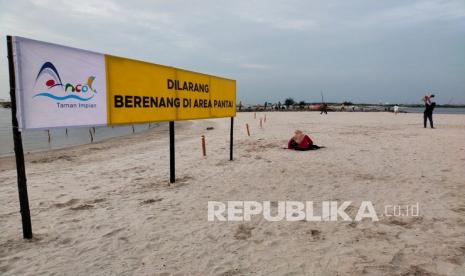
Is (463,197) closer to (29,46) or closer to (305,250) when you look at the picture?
(305,250)

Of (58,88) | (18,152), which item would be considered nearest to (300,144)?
(58,88)

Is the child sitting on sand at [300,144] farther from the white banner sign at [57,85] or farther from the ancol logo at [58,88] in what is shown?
the ancol logo at [58,88]

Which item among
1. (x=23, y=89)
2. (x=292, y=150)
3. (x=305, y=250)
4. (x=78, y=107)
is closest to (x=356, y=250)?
(x=305, y=250)

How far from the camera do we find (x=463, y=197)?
668 centimetres

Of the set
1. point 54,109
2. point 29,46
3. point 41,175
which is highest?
point 29,46

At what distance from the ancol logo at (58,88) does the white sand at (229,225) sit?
2.18 meters

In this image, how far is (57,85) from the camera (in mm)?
4906

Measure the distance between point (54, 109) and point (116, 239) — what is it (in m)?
2.19

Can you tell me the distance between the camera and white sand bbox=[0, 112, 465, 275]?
4133mm

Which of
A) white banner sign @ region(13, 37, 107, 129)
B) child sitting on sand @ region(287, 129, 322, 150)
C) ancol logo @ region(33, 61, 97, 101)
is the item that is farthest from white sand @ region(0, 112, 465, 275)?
child sitting on sand @ region(287, 129, 322, 150)

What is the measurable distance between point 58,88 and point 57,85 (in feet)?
0.16

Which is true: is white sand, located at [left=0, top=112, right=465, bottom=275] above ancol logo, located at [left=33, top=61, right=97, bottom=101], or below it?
below

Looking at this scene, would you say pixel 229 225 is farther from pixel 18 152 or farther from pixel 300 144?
pixel 300 144

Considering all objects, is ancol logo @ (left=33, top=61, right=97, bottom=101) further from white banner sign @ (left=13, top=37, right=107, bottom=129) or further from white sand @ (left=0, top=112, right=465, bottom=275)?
white sand @ (left=0, top=112, right=465, bottom=275)
